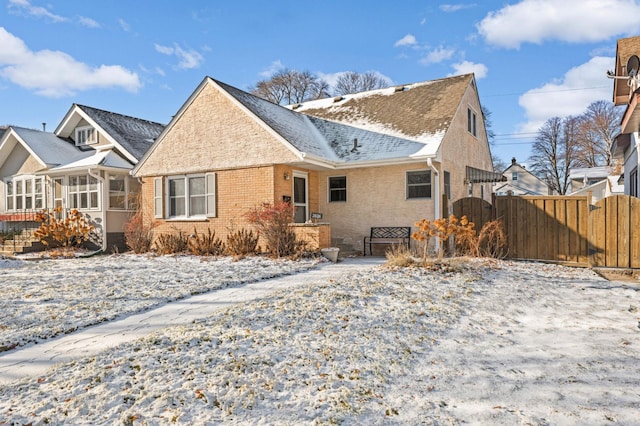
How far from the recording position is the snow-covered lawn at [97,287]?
5.12m

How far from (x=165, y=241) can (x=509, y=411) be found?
12.4m

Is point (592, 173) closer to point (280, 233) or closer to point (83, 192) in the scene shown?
point (280, 233)

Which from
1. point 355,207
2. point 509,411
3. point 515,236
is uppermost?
point 355,207

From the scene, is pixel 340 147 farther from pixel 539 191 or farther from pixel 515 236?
pixel 539 191

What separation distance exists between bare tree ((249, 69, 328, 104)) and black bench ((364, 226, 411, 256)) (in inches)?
1012

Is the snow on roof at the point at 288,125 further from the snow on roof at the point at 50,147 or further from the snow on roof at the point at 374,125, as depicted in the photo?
the snow on roof at the point at 50,147

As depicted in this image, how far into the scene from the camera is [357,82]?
37312 millimetres

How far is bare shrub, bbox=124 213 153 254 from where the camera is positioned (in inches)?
543

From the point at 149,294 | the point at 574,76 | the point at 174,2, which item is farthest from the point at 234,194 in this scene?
the point at 574,76

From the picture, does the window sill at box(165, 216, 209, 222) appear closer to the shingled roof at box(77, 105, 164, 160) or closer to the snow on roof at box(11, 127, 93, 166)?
the shingled roof at box(77, 105, 164, 160)

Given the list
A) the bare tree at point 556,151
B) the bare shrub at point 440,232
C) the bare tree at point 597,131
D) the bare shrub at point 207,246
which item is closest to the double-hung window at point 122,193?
the bare shrub at point 207,246

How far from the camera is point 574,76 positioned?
37.5 m

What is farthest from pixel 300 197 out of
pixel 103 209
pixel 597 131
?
pixel 597 131

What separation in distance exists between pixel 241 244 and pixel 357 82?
28.9 meters
